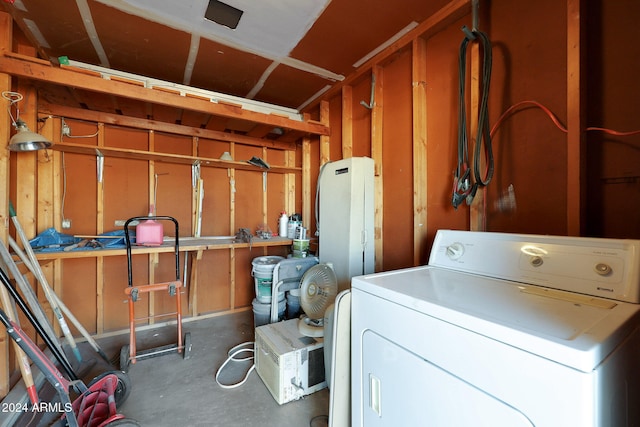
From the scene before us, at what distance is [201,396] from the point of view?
5.72 ft

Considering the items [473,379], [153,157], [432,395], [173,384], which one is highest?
[153,157]

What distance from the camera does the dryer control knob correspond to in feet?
2.83

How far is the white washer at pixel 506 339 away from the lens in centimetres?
57

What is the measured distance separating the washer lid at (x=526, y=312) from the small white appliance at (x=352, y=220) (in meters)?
0.99

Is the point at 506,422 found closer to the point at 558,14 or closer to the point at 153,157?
the point at 558,14

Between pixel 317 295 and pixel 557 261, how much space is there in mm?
1317

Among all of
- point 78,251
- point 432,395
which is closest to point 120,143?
point 78,251

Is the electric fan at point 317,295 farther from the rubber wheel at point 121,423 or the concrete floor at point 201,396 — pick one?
the rubber wheel at point 121,423

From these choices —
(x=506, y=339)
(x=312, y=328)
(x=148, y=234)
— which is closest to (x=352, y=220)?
(x=312, y=328)

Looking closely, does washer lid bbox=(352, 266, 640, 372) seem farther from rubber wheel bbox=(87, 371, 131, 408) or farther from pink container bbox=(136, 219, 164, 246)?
pink container bbox=(136, 219, 164, 246)

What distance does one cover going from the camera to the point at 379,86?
2.30 metres

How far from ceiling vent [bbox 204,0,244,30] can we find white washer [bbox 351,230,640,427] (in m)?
1.92

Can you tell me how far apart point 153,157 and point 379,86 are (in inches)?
91.4

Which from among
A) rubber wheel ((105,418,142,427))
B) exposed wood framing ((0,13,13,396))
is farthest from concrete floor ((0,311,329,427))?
exposed wood framing ((0,13,13,396))
